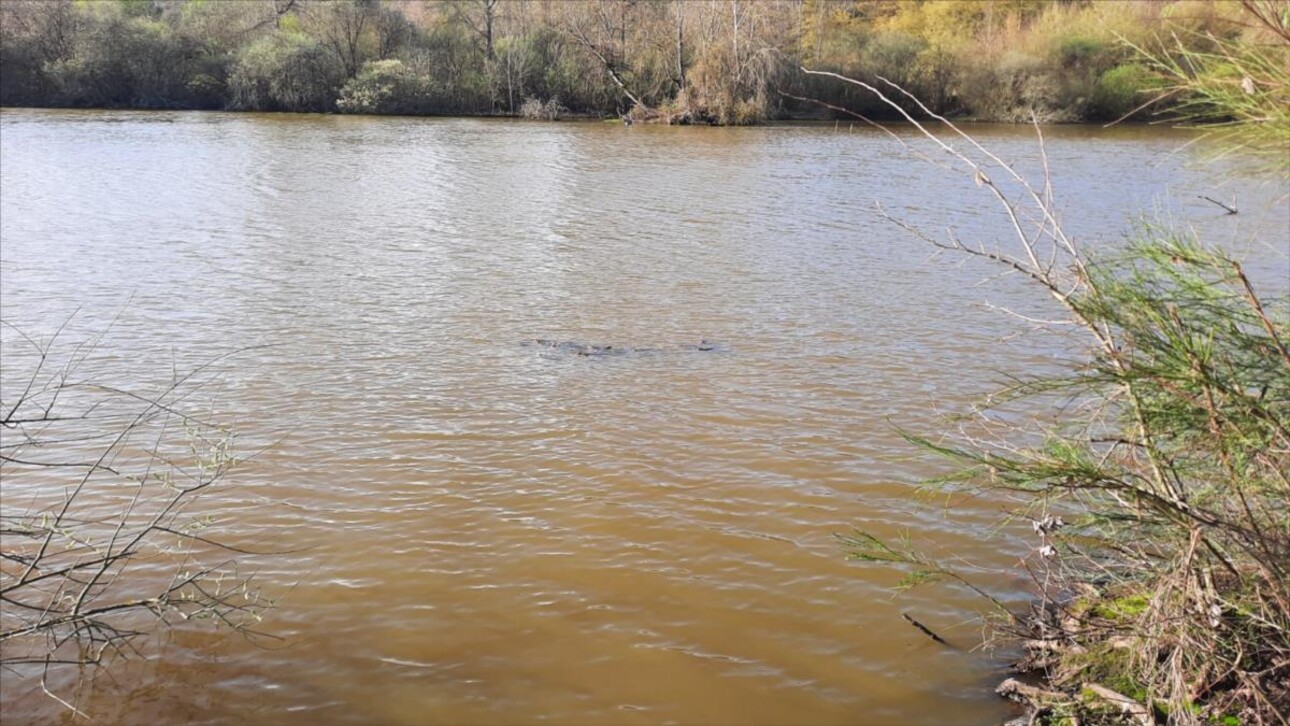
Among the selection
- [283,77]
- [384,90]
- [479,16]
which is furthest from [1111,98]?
[283,77]

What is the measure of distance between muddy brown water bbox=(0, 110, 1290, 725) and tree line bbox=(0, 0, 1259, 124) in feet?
74.6

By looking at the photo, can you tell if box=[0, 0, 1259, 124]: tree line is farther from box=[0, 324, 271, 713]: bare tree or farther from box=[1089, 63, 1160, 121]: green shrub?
box=[0, 324, 271, 713]: bare tree

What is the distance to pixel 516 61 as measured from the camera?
42.9m

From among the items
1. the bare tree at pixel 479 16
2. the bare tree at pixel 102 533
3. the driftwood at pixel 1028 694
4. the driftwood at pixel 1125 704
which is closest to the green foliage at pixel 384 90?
the bare tree at pixel 479 16

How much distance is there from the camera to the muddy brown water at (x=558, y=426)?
466 centimetres

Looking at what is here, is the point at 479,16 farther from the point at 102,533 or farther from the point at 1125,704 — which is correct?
the point at 1125,704

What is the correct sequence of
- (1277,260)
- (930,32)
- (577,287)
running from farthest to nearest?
1. (930,32)
2. (1277,260)
3. (577,287)

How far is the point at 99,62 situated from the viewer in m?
41.7

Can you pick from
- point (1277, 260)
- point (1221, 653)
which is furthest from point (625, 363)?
point (1277, 260)

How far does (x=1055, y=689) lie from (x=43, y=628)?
3.99 meters

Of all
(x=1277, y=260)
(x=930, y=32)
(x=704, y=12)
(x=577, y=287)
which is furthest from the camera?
(x=930, y=32)

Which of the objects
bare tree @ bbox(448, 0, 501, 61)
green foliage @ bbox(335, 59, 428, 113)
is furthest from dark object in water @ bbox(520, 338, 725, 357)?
bare tree @ bbox(448, 0, 501, 61)

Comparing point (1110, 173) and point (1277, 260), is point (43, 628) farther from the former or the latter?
point (1110, 173)

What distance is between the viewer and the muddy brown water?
15.3 feet
